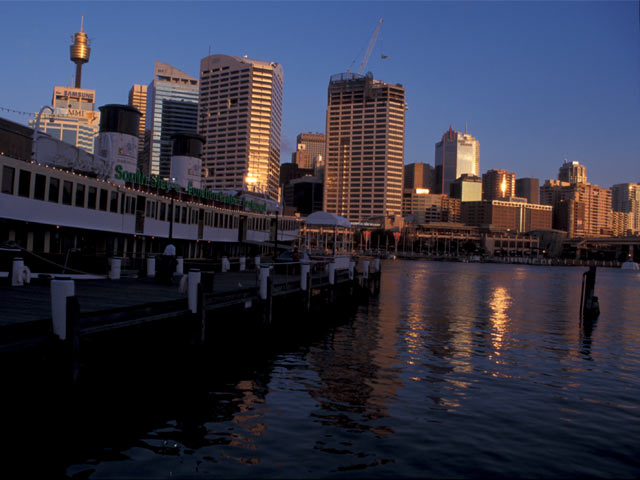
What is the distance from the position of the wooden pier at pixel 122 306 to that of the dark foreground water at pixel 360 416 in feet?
5.15

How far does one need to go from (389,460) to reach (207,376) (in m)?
8.19

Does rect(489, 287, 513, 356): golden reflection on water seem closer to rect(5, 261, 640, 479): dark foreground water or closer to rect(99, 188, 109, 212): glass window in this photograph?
rect(5, 261, 640, 479): dark foreground water

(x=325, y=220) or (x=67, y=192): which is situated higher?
(x=67, y=192)

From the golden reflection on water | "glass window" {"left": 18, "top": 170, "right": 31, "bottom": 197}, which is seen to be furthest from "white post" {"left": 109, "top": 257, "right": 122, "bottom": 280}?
the golden reflection on water

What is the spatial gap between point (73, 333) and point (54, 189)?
2275 centimetres

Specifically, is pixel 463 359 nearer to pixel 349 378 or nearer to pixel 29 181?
pixel 349 378

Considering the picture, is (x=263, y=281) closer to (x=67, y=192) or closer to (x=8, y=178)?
(x=8, y=178)

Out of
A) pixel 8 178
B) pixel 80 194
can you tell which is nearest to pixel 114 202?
pixel 80 194

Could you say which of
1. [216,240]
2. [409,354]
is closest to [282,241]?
[216,240]

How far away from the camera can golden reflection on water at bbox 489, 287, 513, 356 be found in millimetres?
26889

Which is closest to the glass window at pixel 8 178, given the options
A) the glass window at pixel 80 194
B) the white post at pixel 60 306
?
the glass window at pixel 80 194

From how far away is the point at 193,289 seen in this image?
17.8m

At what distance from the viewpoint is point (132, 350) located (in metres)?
14.7

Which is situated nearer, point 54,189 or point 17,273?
point 17,273
